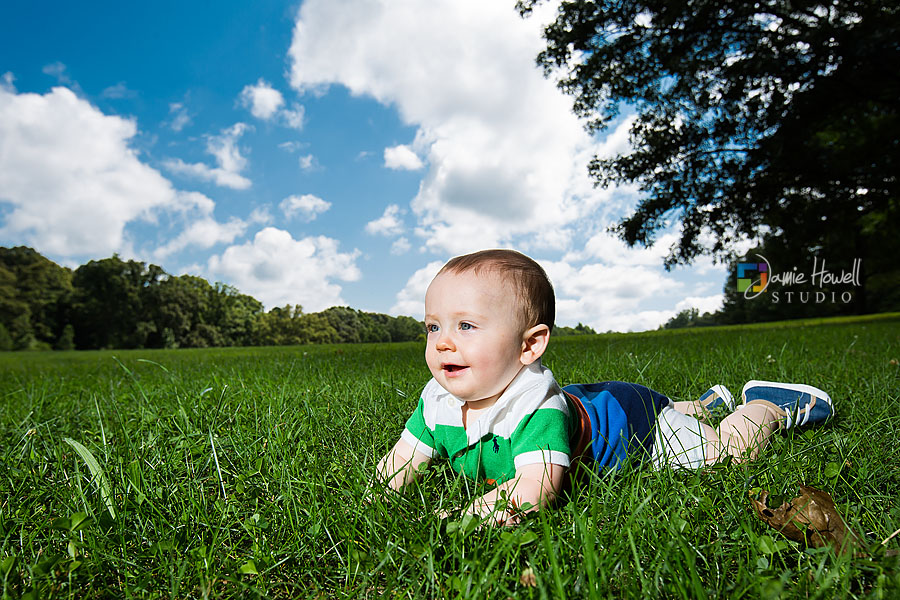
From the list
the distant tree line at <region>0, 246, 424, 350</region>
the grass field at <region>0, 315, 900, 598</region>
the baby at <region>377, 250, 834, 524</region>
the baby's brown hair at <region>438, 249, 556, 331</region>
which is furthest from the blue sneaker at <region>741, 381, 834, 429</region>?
the distant tree line at <region>0, 246, 424, 350</region>

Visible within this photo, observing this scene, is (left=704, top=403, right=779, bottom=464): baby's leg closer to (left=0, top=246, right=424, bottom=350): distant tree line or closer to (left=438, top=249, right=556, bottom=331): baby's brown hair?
(left=438, top=249, right=556, bottom=331): baby's brown hair

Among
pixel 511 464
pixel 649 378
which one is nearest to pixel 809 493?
pixel 511 464

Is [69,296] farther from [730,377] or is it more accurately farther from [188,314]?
[730,377]

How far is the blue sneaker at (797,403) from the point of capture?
2.49 metres

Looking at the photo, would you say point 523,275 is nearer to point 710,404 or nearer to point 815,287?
point 710,404

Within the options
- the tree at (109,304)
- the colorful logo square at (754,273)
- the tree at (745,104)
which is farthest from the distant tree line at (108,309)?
the tree at (745,104)

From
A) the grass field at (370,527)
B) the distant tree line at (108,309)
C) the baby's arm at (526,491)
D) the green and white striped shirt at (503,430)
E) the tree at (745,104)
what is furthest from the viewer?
the distant tree line at (108,309)

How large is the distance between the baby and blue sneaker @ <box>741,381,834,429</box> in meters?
0.40

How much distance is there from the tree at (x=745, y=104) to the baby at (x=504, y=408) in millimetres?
13872

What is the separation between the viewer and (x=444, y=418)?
2066 millimetres

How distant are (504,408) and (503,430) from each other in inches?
3.2

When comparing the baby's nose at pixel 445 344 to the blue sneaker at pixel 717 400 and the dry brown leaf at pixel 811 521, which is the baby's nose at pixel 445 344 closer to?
the dry brown leaf at pixel 811 521

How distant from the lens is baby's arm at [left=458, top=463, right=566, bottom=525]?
1599mm

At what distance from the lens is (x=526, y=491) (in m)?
1.69
